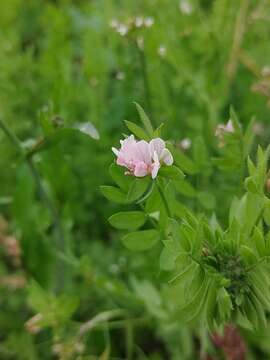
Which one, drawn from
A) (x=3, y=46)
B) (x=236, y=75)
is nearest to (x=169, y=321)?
(x=236, y=75)

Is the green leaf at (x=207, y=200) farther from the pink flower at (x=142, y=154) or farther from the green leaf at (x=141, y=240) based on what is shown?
the pink flower at (x=142, y=154)

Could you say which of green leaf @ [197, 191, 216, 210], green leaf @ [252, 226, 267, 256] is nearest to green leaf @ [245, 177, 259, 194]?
green leaf @ [252, 226, 267, 256]

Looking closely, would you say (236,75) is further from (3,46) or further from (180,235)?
(180,235)

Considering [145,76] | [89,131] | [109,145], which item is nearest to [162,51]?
[145,76]

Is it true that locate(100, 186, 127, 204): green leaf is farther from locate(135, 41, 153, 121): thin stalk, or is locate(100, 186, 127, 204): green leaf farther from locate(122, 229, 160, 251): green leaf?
locate(135, 41, 153, 121): thin stalk

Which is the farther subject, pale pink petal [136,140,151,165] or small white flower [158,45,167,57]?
small white flower [158,45,167,57]

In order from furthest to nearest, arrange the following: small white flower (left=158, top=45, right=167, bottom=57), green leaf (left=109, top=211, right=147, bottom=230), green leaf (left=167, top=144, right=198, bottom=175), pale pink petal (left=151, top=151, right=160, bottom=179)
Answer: small white flower (left=158, top=45, right=167, bottom=57)
green leaf (left=167, top=144, right=198, bottom=175)
green leaf (left=109, top=211, right=147, bottom=230)
pale pink petal (left=151, top=151, right=160, bottom=179)
